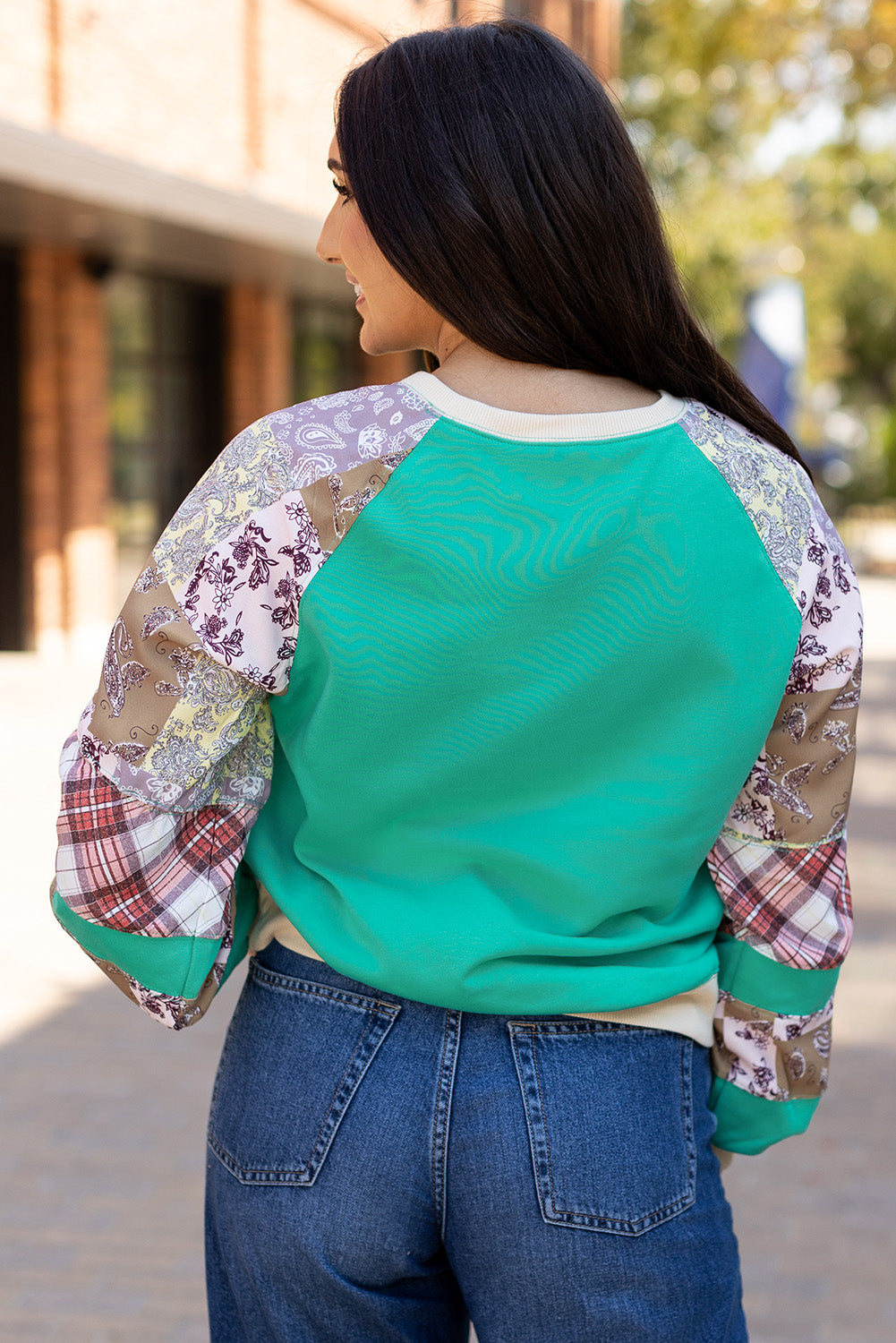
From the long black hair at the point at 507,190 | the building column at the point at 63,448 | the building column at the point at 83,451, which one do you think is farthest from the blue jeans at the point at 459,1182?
the building column at the point at 83,451

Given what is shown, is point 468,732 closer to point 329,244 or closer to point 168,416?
point 329,244

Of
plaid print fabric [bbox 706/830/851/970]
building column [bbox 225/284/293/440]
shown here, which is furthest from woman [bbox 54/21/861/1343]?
building column [bbox 225/284/293/440]

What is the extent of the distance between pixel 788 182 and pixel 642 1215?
1303 inches

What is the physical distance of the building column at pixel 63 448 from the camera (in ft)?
38.4

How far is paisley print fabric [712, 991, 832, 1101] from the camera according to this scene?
1593mm

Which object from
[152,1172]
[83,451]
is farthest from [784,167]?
[152,1172]

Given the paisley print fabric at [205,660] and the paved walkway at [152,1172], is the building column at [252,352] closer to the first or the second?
the paved walkway at [152,1172]

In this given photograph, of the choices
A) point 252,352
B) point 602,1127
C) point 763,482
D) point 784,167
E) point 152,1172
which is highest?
point 784,167

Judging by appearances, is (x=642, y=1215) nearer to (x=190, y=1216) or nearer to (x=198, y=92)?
(x=190, y=1216)

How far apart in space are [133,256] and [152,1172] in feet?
32.4

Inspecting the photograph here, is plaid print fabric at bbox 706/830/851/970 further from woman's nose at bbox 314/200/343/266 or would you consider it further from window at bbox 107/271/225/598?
window at bbox 107/271/225/598

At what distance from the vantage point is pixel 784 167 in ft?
85.0

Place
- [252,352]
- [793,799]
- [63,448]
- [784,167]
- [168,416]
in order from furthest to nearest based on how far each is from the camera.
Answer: [784,167]
[252,352]
[168,416]
[63,448]
[793,799]

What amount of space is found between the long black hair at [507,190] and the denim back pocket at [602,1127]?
0.62 m
